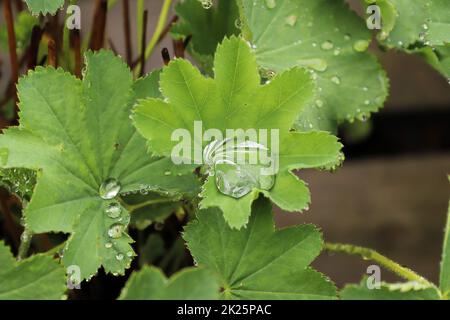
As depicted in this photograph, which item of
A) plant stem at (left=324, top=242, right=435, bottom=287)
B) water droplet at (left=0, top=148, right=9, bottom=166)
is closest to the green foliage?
water droplet at (left=0, top=148, right=9, bottom=166)

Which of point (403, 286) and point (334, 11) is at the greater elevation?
point (334, 11)

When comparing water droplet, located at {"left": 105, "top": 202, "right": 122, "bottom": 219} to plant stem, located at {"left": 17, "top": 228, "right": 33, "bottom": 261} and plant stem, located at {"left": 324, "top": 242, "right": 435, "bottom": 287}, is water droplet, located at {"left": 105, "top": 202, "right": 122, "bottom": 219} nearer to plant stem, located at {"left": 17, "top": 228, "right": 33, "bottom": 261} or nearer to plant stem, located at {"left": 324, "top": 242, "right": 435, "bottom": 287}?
plant stem, located at {"left": 17, "top": 228, "right": 33, "bottom": 261}

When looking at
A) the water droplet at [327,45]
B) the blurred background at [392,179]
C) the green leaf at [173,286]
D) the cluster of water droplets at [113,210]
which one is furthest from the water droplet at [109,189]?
the blurred background at [392,179]

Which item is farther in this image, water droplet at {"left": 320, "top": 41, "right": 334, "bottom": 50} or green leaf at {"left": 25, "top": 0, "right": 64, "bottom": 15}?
water droplet at {"left": 320, "top": 41, "right": 334, "bottom": 50}

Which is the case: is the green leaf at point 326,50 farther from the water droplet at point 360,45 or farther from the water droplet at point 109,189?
the water droplet at point 109,189

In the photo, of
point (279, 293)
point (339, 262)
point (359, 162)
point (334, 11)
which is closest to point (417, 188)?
point (359, 162)
